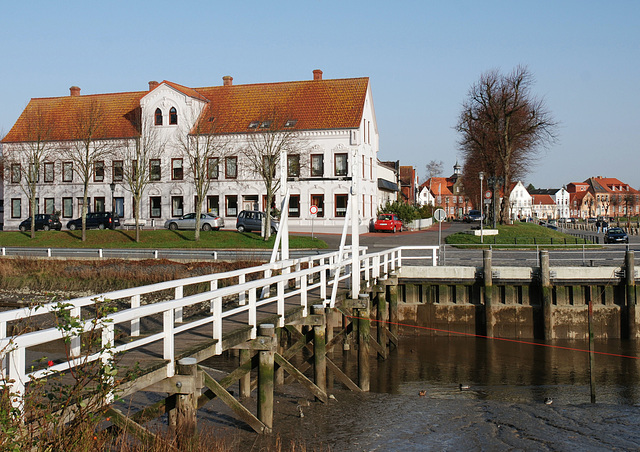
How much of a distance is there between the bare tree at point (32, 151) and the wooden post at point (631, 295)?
37.1 metres

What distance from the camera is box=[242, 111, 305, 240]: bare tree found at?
42.1 m

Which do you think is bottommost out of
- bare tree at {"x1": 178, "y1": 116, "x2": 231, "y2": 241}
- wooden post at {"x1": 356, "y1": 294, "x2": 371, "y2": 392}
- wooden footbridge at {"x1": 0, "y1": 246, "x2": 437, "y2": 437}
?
wooden post at {"x1": 356, "y1": 294, "x2": 371, "y2": 392}

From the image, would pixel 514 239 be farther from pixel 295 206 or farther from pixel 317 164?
pixel 295 206

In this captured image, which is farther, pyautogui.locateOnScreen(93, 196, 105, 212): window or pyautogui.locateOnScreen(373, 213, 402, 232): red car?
pyautogui.locateOnScreen(93, 196, 105, 212): window

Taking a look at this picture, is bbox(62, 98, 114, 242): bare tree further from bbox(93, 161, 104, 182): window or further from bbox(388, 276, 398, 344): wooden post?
bbox(388, 276, 398, 344): wooden post

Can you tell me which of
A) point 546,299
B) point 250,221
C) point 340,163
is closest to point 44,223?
point 250,221

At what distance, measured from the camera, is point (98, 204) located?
176ft

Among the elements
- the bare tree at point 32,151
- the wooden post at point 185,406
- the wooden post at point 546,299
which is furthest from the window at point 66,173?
the wooden post at point 185,406

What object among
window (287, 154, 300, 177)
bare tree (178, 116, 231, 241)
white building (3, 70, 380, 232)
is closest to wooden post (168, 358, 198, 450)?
window (287, 154, 300, 177)

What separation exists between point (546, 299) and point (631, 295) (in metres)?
2.56

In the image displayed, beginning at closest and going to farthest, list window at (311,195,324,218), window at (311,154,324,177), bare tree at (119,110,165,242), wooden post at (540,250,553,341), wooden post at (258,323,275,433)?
wooden post at (258,323,275,433) < wooden post at (540,250,553,341) < bare tree at (119,110,165,242) < window at (311,154,324,177) < window at (311,195,324,218)

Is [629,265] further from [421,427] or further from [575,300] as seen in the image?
[421,427]

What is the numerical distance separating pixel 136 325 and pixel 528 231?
4235 cm

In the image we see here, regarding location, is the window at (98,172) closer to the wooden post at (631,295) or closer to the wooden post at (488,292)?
the wooden post at (488,292)
